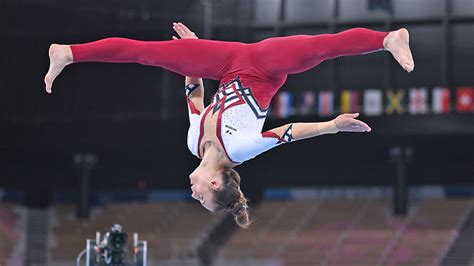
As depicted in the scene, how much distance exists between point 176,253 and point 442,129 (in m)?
7.80

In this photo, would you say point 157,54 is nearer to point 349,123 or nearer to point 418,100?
point 349,123

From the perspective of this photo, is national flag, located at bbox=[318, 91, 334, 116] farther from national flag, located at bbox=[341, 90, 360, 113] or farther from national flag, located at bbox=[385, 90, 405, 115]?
national flag, located at bbox=[385, 90, 405, 115]

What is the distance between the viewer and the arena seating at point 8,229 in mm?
22000

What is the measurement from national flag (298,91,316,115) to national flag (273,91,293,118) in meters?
0.27

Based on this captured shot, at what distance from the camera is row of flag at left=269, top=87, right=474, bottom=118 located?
2220 cm

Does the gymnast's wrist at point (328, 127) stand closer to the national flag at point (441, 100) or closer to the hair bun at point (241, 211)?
the hair bun at point (241, 211)

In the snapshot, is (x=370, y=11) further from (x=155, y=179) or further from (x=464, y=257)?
(x=155, y=179)

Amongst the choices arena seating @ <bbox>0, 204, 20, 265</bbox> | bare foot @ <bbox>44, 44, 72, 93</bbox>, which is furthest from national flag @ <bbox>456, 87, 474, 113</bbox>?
bare foot @ <bbox>44, 44, 72, 93</bbox>

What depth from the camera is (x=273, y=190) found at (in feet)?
89.8

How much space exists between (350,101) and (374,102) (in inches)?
24.9

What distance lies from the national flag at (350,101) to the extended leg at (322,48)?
48.6ft

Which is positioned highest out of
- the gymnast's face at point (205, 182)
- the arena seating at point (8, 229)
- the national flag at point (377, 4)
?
the national flag at point (377, 4)

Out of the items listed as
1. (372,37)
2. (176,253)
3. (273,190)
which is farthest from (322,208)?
(372,37)

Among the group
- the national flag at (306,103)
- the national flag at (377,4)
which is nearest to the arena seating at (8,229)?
the national flag at (306,103)
